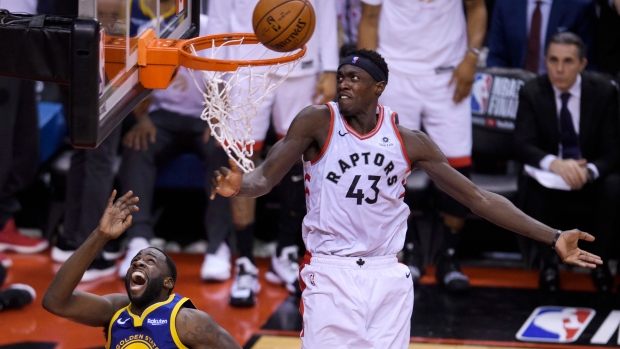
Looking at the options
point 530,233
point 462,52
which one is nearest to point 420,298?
point 462,52

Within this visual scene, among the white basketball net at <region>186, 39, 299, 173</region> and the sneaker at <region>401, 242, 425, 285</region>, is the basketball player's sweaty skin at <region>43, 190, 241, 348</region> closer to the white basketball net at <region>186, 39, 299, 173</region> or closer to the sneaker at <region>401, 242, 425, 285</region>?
the white basketball net at <region>186, 39, 299, 173</region>

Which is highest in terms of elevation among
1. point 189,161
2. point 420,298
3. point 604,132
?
point 604,132

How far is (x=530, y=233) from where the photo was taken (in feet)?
15.8

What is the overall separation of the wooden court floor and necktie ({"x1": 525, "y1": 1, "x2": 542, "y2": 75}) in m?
1.62

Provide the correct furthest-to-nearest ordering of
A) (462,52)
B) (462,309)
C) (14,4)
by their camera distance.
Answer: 1. (462,52)
2. (462,309)
3. (14,4)

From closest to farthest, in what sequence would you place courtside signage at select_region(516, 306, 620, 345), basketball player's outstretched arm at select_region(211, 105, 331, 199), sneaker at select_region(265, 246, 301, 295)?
basketball player's outstretched arm at select_region(211, 105, 331, 199) < courtside signage at select_region(516, 306, 620, 345) < sneaker at select_region(265, 246, 301, 295)

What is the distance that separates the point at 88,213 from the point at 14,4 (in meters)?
1.59

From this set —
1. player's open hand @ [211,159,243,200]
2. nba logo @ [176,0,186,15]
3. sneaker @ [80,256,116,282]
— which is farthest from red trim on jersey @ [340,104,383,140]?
sneaker @ [80,256,116,282]

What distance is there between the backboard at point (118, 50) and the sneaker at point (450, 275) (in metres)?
2.70

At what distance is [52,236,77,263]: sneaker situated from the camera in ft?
25.0

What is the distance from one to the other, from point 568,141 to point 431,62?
114 cm

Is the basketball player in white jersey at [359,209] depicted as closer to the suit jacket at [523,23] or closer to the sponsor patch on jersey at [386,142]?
the sponsor patch on jersey at [386,142]

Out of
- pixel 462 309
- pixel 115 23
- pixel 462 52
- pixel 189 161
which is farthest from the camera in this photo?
pixel 189 161

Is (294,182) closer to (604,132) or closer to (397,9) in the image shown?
(397,9)
